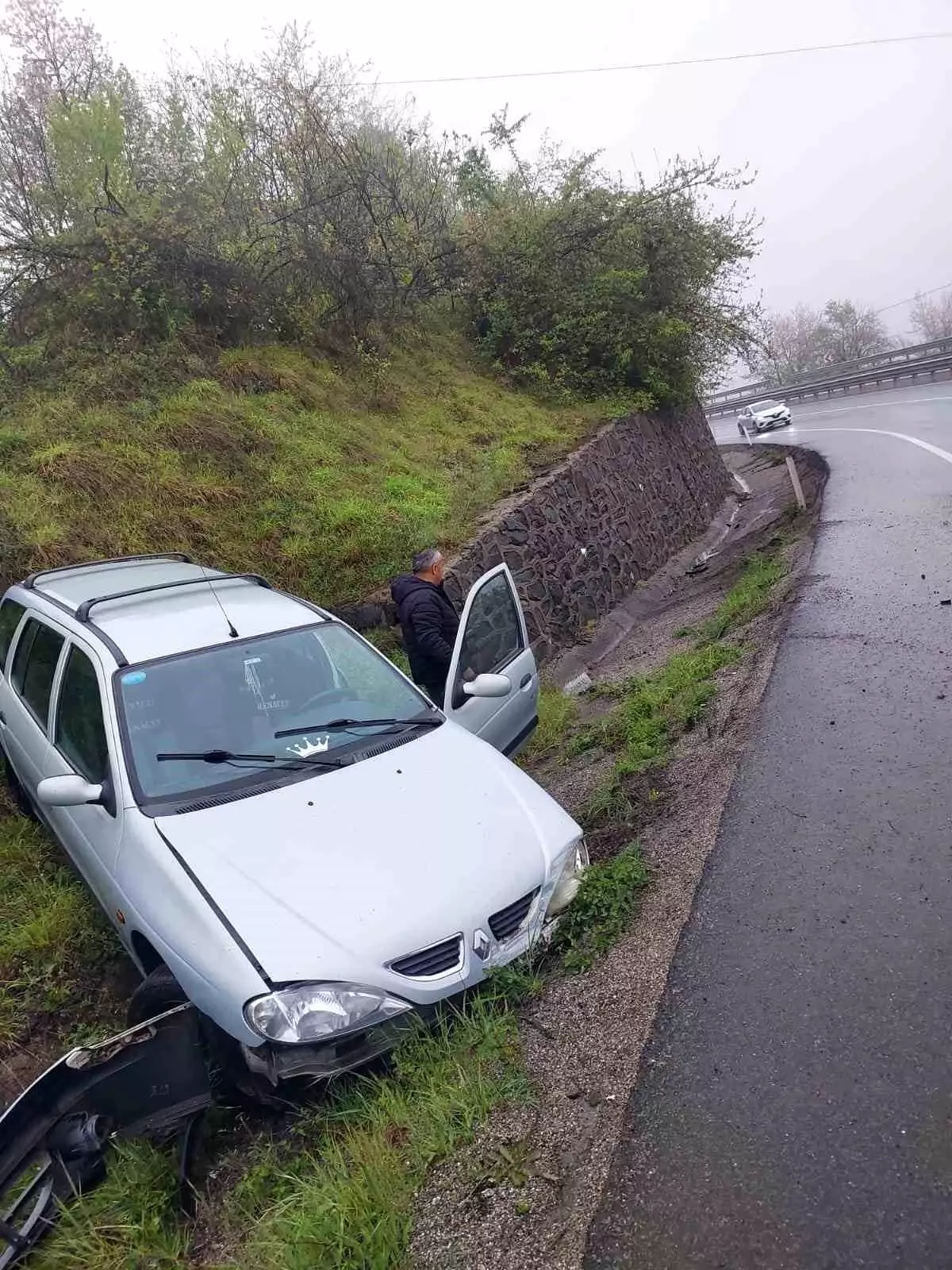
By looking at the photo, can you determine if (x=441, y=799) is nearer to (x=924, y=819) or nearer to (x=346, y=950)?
(x=346, y=950)

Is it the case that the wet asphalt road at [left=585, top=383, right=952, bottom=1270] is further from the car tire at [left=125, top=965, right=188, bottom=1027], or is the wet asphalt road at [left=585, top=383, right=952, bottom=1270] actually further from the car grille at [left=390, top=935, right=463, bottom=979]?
the car tire at [left=125, top=965, right=188, bottom=1027]

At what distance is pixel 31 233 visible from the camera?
46.0ft

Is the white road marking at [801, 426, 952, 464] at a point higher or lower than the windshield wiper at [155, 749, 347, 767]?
lower

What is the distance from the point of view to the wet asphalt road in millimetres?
2576

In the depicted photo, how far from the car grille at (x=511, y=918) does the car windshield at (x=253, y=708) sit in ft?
3.75

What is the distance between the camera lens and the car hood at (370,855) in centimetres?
349

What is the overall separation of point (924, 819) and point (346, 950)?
2973 millimetres

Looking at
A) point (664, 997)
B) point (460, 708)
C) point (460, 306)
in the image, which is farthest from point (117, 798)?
point (460, 306)

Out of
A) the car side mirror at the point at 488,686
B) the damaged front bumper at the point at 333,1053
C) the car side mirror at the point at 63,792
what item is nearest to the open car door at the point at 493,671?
the car side mirror at the point at 488,686

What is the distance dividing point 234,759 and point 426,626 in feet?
7.31

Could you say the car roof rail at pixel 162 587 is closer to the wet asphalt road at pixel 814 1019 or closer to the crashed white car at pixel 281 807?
the crashed white car at pixel 281 807

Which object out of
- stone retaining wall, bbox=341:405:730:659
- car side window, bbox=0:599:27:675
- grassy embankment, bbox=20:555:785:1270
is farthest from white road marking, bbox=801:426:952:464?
grassy embankment, bbox=20:555:785:1270

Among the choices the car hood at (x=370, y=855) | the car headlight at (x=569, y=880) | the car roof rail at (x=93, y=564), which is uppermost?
the car roof rail at (x=93, y=564)

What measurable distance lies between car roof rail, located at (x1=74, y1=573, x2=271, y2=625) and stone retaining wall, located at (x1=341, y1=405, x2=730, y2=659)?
2806mm
